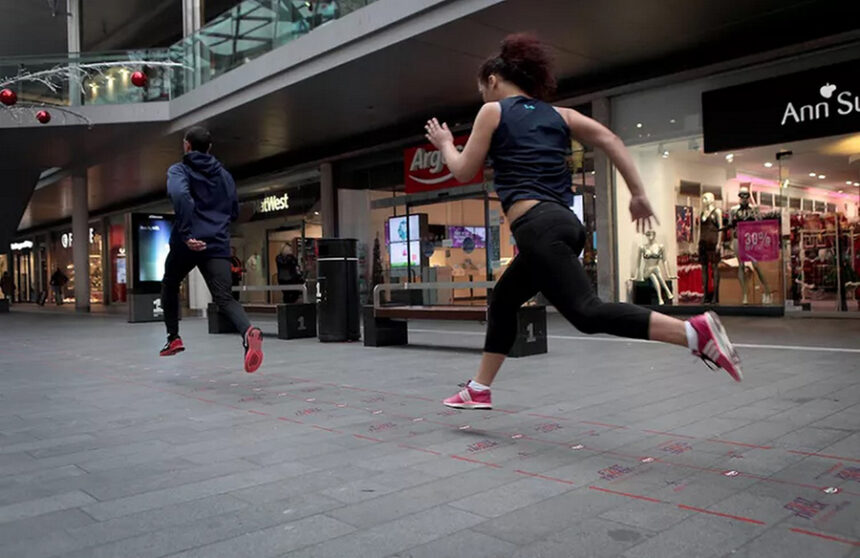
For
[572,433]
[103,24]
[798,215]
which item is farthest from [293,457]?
[103,24]

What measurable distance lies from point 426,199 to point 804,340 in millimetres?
11065

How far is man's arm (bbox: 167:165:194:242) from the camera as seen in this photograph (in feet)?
17.7

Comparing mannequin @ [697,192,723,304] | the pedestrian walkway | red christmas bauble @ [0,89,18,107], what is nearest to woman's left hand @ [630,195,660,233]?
the pedestrian walkway

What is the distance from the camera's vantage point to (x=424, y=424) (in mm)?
4055

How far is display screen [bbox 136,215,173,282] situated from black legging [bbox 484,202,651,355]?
14978 mm

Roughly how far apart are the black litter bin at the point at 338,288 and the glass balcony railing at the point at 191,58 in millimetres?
4448

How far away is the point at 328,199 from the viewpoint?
2028 cm

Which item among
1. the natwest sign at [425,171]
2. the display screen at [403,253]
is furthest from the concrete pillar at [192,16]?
the display screen at [403,253]

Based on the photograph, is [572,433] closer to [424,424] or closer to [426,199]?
[424,424]

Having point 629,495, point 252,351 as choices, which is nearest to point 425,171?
point 252,351

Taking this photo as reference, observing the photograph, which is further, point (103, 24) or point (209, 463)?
point (103, 24)

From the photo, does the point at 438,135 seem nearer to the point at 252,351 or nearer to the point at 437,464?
the point at 437,464

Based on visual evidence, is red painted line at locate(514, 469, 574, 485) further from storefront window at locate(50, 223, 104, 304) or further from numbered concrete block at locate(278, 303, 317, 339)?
storefront window at locate(50, 223, 104, 304)

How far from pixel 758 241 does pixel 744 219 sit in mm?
545
